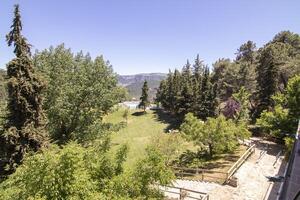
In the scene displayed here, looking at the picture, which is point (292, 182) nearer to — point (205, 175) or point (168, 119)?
point (205, 175)

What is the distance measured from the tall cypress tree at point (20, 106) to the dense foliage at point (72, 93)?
23.7 feet

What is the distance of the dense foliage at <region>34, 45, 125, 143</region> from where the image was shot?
86.5 feet

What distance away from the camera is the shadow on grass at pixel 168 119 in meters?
48.7

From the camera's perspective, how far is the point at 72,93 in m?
26.7

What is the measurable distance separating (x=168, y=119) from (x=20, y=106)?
131ft

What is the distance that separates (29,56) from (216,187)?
16.2m

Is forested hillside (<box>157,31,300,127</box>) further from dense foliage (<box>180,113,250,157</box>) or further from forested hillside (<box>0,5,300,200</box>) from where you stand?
dense foliage (<box>180,113,250,157</box>)

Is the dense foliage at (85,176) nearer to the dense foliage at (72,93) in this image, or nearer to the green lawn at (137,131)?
the dense foliage at (72,93)

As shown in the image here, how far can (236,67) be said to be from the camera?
56344mm

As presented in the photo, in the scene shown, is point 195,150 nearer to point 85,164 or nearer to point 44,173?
point 85,164

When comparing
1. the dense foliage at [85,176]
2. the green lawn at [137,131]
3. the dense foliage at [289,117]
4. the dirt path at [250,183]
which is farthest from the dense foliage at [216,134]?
the dense foliage at [85,176]

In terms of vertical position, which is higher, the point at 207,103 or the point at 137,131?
the point at 207,103

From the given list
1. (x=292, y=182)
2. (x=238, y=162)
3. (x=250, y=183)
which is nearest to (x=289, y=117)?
(x=238, y=162)

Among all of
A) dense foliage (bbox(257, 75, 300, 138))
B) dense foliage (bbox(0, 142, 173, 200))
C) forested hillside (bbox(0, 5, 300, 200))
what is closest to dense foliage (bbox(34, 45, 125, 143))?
forested hillside (bbox(0, 5, 300, 200))
